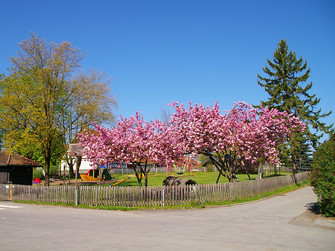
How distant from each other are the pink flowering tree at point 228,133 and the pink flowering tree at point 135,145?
1.16 meters

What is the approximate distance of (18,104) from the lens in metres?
26.3

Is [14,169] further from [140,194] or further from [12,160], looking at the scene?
[140,194]

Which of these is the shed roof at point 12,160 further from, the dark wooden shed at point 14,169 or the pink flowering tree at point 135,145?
the pink flowering tree at point 135,145

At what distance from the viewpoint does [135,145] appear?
57.6ft

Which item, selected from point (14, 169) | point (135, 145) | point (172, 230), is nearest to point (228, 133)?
point (135, 145)

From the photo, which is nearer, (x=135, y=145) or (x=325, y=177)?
(x=325, y=177)

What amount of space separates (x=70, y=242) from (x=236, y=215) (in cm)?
810

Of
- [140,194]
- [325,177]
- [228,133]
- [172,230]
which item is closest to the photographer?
[172,230]

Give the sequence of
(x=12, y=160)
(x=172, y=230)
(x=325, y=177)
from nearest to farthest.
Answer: (x=172, y=230)
(x=325, y=177)
(x=12, y=160)

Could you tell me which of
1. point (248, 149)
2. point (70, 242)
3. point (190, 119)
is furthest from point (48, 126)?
point (70, 242)

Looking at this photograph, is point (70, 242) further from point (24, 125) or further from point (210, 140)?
point (24, 125)

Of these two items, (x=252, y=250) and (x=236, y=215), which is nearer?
(x=252, y=250)

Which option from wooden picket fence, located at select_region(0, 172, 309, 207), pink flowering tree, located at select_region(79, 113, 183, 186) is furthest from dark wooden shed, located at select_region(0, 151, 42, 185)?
pink flowering tree, located at select_region(79, 113, 183, 186)

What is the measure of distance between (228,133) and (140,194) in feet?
22.5
